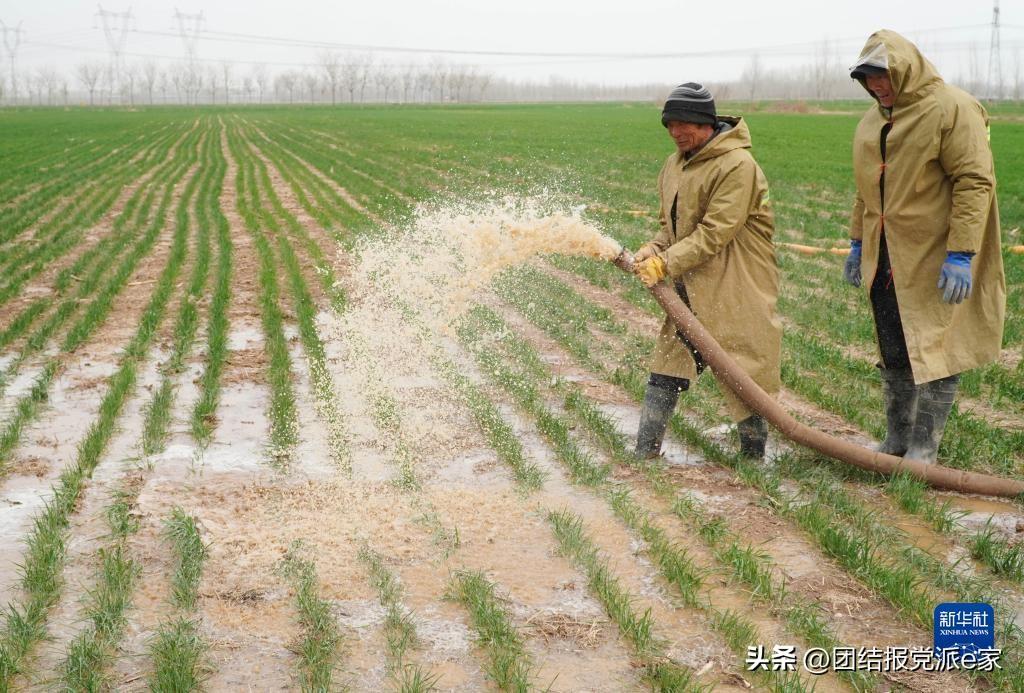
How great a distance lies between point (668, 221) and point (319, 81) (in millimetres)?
190559

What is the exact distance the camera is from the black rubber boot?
484cm

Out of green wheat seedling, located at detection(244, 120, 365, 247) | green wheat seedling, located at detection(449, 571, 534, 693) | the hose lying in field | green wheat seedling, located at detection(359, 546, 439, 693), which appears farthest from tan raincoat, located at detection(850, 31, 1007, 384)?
green wheat seedling, located at detection(244, 120, 365, 247)

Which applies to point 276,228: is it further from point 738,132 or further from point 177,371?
point 738,132

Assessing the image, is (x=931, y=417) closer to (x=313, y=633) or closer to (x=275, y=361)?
(x=313, y=633)

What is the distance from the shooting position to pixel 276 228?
43.7ft

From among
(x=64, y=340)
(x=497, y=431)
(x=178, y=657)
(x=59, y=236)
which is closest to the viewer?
(x=178, y=657)

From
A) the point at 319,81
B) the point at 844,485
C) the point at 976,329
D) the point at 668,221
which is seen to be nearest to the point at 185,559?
the point at 668,221

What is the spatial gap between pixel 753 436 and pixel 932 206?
4.57 ft

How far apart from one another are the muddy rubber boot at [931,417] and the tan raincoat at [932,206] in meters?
0.19

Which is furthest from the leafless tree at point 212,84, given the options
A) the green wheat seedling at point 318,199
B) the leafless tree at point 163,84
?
the green wheat seedling at point 318,199

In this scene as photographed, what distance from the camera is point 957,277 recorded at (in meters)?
4.18

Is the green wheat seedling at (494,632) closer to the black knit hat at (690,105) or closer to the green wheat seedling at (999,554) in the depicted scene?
the green wheat seedling at (999,554)

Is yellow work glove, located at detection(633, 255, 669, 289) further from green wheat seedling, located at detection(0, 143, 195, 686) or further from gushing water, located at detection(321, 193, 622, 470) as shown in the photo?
green wheat seedling, located at detection(0, 143, 195, 686)

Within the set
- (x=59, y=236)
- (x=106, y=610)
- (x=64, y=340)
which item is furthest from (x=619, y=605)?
(x=59, y=236)
